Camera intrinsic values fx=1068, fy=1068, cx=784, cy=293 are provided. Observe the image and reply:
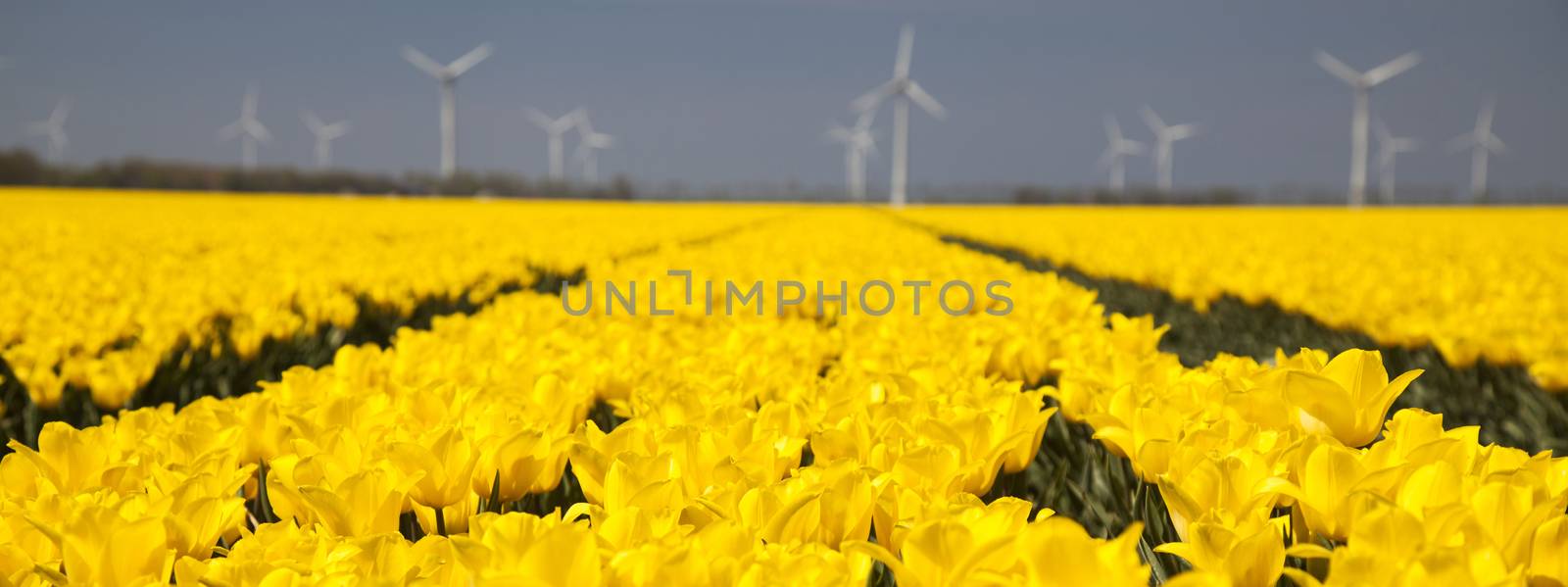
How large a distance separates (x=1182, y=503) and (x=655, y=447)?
0.80 metres

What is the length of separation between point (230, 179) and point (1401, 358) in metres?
62.2

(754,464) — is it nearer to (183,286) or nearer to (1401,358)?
(1401,358)

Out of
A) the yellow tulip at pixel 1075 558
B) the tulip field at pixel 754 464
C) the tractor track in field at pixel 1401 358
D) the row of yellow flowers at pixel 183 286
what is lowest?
the tractor track in field at pixel 1401 358

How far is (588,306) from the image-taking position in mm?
4996

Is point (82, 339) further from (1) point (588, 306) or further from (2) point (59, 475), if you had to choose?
(2) point (59, 475)

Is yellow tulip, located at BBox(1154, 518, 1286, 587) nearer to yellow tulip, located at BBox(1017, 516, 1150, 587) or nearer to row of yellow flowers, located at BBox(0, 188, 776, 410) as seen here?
yellow tulip, located at BBox(1017, 516, 1150, 587)

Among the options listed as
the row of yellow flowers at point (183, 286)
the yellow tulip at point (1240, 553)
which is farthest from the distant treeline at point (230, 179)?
the yellow tulip at point (1240, 553)

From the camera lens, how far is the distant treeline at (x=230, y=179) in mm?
50656

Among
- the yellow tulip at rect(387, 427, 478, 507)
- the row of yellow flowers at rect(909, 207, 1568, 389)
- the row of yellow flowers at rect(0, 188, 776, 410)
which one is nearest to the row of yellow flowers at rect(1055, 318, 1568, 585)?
the yellow tulip at rect(387, 427, 478, 507)

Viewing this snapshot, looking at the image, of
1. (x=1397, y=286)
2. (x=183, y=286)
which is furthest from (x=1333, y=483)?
(x=1397, y=286)

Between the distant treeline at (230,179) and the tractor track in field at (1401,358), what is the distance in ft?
152

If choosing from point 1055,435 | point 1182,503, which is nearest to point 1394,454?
point 1182,503

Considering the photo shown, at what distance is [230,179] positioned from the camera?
57688 millimetres

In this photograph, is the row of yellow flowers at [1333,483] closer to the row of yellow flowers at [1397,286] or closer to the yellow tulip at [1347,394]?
the yellow tulip at [1347,394]
